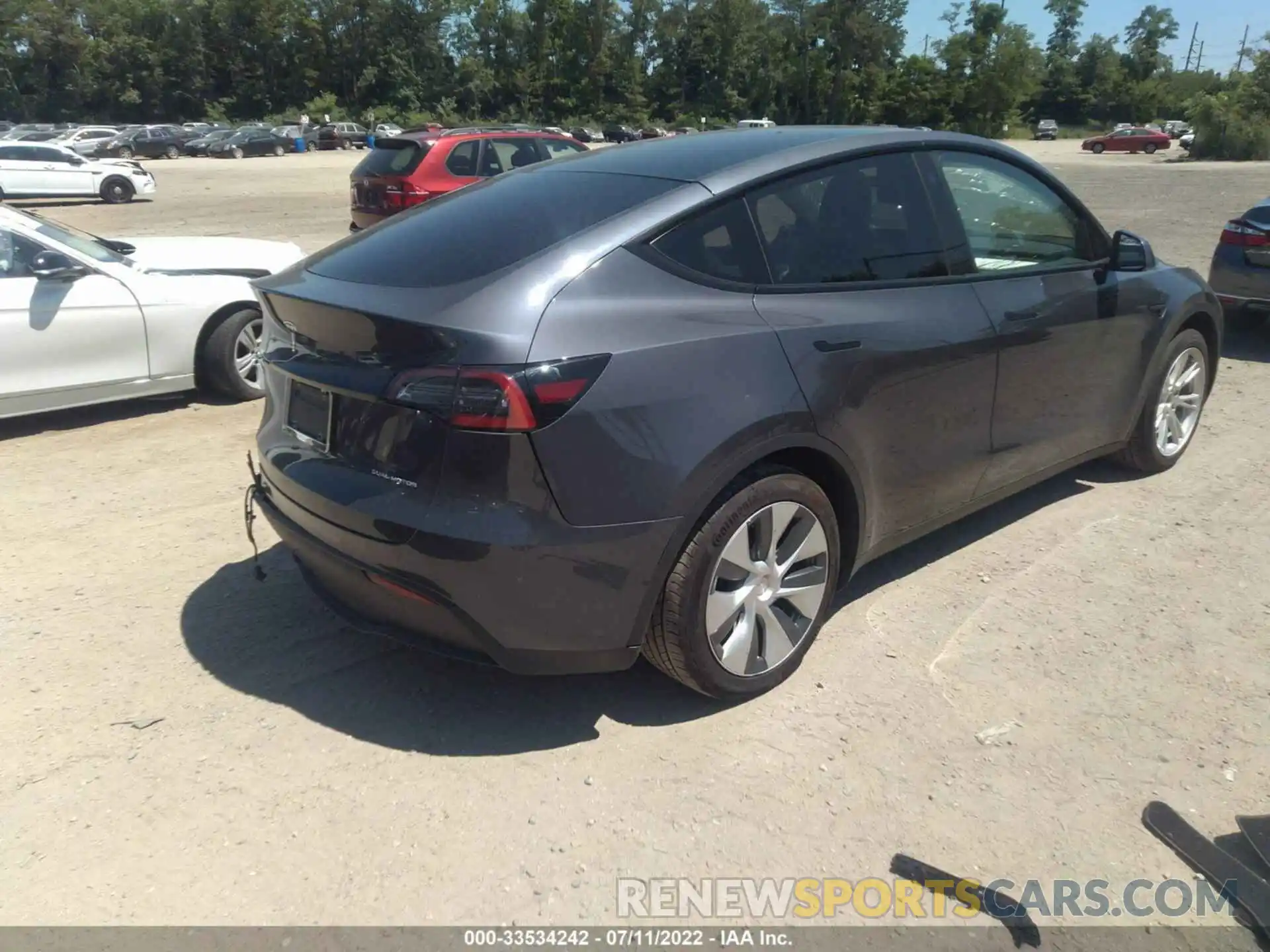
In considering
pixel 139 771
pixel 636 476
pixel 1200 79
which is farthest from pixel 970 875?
pixel 1200 79

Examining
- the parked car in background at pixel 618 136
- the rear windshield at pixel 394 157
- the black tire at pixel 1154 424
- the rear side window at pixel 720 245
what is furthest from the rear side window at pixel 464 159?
the parked car in background at pixel 618 136

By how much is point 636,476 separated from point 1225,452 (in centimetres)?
437

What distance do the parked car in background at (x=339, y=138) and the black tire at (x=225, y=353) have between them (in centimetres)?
5994

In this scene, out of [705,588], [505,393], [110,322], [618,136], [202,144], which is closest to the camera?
[505,393]

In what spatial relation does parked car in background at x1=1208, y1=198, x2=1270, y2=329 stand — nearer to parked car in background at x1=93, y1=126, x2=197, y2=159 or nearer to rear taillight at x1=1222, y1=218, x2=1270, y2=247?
rear taillight at x1=1222, y1=218, x2=1270, y2=247

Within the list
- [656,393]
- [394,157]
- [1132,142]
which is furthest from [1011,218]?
[1132,142]

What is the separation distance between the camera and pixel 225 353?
6.54m

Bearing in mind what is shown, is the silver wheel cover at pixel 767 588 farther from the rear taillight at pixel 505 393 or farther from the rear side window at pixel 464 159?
the rear side window at pixel 464 159

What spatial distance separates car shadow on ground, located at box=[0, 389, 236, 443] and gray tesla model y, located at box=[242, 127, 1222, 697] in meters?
3.52

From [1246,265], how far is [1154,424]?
150 inches

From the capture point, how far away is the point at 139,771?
3031 millimetres

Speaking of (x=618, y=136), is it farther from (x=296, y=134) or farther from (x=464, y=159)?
(x=464, y=159)

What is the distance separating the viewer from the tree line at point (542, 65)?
270 ft

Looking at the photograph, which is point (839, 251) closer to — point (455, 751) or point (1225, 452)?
point (455, 751)
